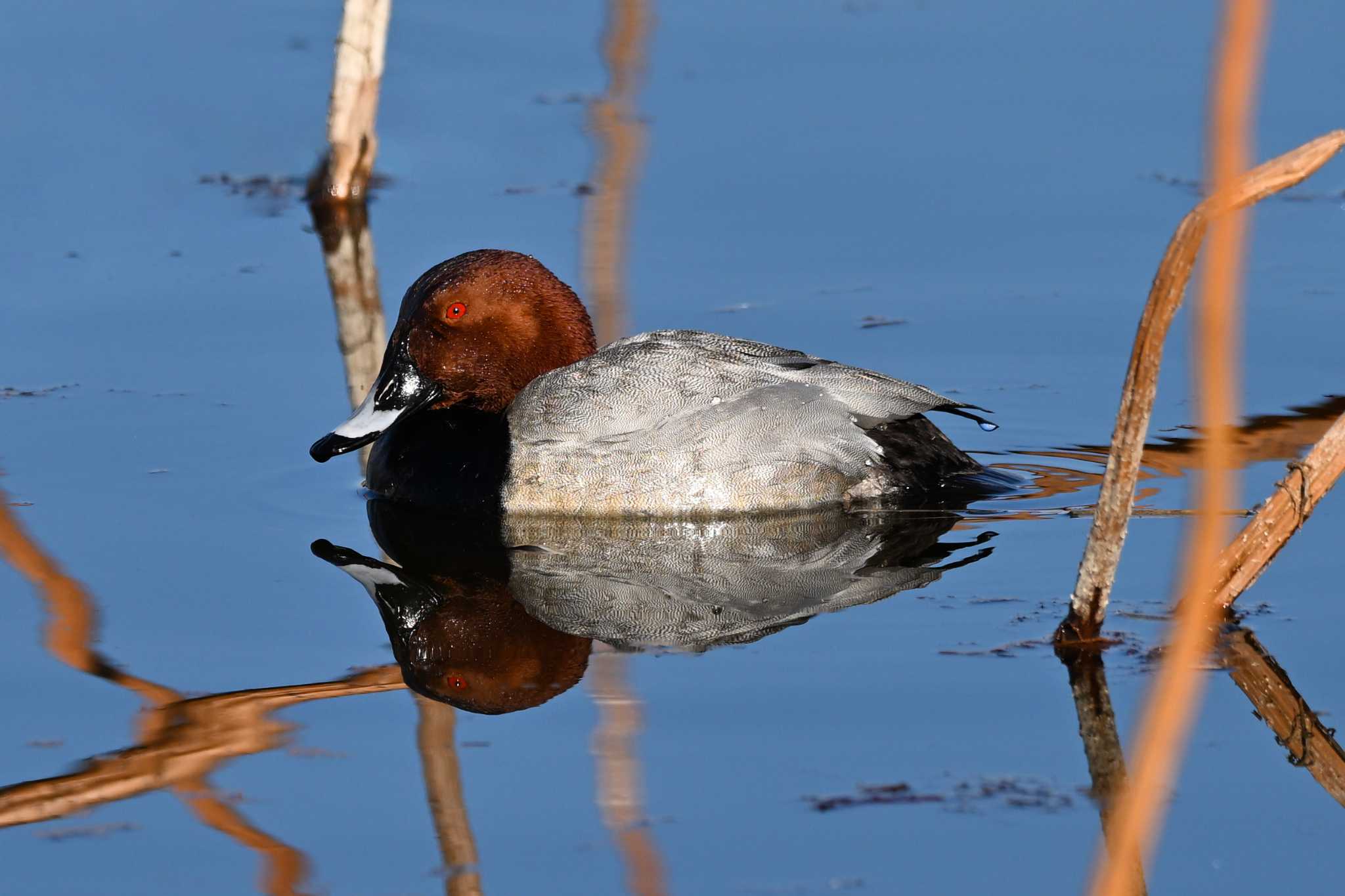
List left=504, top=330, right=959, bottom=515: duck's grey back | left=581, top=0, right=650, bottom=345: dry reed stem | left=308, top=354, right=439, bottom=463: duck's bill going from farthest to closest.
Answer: left=581, top=0, right=650, bottom=345: dry reed stem → left=308, top=354, right=439, bottom=463: duck's bill → left=504, top=330, right=959, bottom=515: duck's grey back

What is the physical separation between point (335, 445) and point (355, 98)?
321cm

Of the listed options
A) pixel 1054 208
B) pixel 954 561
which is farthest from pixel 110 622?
pixel 1054 208

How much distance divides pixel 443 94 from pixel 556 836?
6.93 m

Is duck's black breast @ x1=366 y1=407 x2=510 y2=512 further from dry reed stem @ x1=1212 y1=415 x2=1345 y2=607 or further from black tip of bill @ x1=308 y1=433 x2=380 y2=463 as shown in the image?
dry reed stem @ x1=1212 y1=415 x2=1345 y2=607

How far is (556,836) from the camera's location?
3775mm

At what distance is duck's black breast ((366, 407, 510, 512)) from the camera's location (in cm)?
604

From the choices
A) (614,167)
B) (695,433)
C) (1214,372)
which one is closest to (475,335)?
(695,433)

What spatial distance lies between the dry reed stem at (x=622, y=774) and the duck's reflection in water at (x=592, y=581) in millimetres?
99

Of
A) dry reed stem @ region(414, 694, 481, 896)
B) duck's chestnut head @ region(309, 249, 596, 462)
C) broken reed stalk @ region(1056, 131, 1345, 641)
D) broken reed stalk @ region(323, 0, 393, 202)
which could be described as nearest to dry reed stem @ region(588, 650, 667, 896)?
dry reed stem @ region(414, 694, 481, 896)

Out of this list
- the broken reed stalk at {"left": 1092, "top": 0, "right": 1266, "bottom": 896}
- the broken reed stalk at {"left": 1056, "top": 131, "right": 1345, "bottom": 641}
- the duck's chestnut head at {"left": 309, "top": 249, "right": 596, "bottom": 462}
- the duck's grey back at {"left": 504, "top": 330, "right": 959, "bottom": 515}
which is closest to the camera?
the broken reed stalk at {"left": 1092, "top": 0, "right": 1266, "bottom": 896}

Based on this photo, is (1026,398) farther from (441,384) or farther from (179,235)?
(179,235)

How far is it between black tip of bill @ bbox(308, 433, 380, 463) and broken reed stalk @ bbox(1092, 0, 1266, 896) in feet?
13.3

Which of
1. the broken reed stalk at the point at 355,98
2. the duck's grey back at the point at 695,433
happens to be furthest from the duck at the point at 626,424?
the broken reed stalk at the point at 355,98

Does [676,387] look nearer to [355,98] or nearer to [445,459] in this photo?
[445,459]
